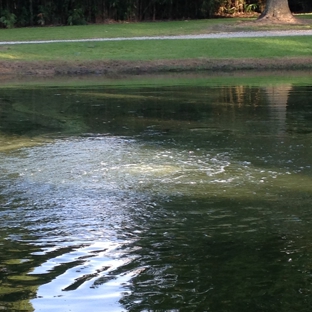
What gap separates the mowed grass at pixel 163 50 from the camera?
2277 cm

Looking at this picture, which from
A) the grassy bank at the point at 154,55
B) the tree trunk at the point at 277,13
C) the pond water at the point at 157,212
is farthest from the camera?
the tree trunk at the point at 277,13

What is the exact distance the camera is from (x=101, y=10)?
3884 cm

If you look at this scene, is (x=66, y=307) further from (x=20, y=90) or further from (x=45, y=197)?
(x=20, y=90)

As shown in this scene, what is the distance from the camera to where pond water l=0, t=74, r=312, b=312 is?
4.78 m

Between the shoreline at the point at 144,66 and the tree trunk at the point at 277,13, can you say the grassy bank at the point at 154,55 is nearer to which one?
the shoreline at the point at 144,66

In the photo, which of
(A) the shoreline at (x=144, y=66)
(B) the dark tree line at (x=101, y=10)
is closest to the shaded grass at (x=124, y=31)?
(B) the dark tree line at (x=101, y=10)

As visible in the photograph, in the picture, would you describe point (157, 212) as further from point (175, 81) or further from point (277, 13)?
point (277, 13)

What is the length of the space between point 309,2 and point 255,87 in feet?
95.2

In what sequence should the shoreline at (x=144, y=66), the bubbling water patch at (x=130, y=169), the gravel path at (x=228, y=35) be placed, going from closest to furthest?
the bubbling water patch at (x=130, y=169) < the shoreline at (x=144, y=66) < the gravel path at (x=228, y=35)

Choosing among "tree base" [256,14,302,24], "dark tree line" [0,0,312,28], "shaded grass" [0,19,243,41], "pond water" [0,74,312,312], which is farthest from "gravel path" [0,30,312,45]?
"pond water" [0,74,312,312]

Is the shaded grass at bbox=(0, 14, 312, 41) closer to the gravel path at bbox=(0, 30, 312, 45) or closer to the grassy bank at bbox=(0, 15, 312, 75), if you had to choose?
the gravel path at bbox=(0, 30, 312, 45)

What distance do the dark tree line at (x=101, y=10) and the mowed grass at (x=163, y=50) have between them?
12062 millimetres

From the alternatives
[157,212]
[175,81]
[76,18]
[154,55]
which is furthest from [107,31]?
[157,212]

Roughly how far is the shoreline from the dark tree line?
1409cm
